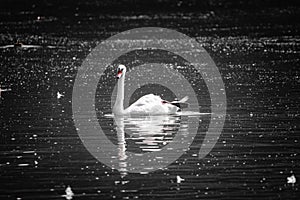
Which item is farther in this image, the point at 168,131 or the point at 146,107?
the point at 146,107

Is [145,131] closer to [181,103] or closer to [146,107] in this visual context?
[146,107]

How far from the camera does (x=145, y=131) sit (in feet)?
71.6

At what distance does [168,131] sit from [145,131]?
1.70 feet

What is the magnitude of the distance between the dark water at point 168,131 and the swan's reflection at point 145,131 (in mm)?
134

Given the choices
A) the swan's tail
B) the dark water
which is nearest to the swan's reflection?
the dark water

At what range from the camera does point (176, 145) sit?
1978cm

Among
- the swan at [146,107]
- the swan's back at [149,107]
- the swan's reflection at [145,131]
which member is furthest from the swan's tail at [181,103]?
the swan's reflection at [145,131]

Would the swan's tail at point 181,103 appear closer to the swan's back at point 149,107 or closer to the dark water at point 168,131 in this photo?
the swan's back at point 149,107

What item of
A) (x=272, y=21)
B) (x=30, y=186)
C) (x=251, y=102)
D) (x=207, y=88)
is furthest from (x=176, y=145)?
(x=272, y=21)

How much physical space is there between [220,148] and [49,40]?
36.1 meters

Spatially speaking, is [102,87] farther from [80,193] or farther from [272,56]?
[80,193]

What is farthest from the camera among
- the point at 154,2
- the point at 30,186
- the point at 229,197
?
the point at 154,2

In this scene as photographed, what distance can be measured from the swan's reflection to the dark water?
13cm

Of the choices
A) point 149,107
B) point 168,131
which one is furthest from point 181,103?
point 168,131
